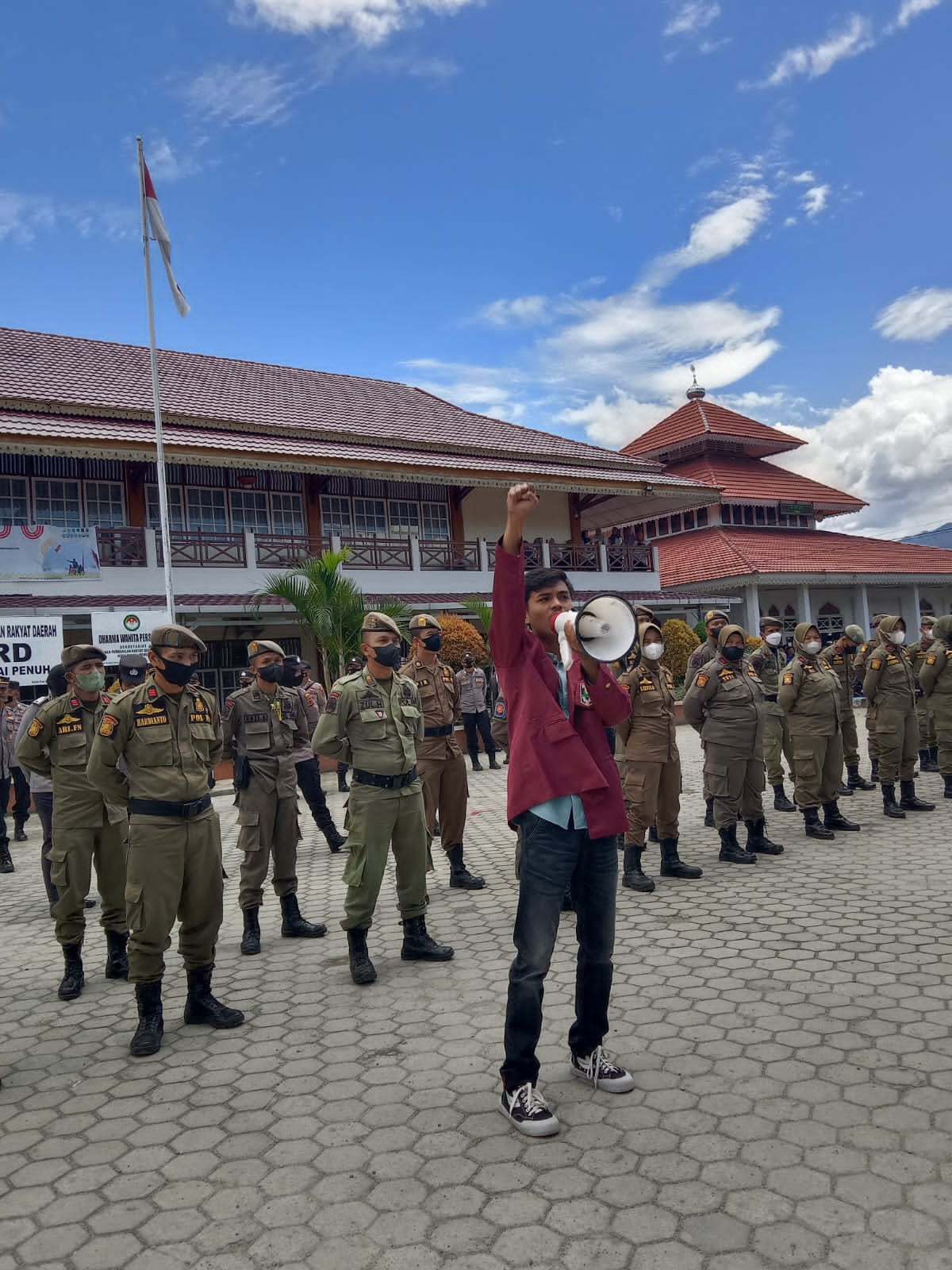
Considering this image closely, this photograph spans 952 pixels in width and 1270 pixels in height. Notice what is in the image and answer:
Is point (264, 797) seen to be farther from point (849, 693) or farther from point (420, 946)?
point (849, 693)

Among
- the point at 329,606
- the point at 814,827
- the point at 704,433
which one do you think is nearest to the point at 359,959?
the point at 814,827

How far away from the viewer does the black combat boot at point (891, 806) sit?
24.9 feet

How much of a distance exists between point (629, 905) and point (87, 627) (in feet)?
44.1

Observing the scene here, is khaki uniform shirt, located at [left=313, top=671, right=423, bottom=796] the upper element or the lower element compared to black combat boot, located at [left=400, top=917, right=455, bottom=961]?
upper

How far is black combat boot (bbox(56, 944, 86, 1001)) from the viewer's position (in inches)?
181

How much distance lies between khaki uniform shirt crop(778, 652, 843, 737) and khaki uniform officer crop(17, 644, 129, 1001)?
5.26 m

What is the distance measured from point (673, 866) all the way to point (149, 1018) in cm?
374

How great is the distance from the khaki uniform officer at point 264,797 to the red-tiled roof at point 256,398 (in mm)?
13453

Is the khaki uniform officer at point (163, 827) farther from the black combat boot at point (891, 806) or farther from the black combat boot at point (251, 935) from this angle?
the black combat boot at point (891, 806)

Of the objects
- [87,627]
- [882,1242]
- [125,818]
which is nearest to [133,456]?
[87,627]

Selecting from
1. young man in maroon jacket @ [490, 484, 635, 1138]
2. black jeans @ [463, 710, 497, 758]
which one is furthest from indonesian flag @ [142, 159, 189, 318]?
young man in maroon jacket @ [490, 484, 635, 1138]

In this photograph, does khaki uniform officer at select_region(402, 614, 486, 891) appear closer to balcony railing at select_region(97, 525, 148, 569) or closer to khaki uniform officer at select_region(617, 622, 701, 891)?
khaki uniform officer at select_region(617, 622, 701, 891)

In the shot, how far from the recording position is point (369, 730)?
4.71 m

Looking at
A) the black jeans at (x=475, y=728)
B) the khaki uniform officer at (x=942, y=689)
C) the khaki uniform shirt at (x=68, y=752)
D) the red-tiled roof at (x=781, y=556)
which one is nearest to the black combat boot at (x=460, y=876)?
the khaki uniform shirt at (x=68, y=752)
